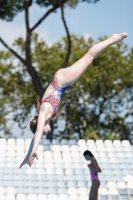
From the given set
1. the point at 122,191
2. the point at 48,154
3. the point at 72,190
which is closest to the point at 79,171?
the point at 72,190

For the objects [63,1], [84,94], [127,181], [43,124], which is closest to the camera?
[43,124]

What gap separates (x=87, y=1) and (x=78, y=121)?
21.8 feet

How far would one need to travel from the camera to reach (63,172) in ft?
36.9

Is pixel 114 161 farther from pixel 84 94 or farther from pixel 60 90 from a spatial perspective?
pixel 84 94

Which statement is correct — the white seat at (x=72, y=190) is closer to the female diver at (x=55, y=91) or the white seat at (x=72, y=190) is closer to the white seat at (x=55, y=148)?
the white seat at (x=55, y=148)

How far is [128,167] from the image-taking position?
459 inches

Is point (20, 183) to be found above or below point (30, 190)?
above

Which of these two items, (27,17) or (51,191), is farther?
(27,17)

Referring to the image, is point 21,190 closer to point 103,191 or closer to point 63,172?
point 63,172

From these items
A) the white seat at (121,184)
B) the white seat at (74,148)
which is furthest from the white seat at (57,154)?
the white seat at (121,184)

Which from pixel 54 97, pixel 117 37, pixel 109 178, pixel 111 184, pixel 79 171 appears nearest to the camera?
pixel 54 97

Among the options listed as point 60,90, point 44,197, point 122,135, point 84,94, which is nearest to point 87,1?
point 84,94

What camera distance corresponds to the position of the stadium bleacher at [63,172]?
1052 cm

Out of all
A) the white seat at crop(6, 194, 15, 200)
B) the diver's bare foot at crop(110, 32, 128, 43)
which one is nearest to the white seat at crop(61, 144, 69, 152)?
the white seat at crop(6, 194, 15, 200)
